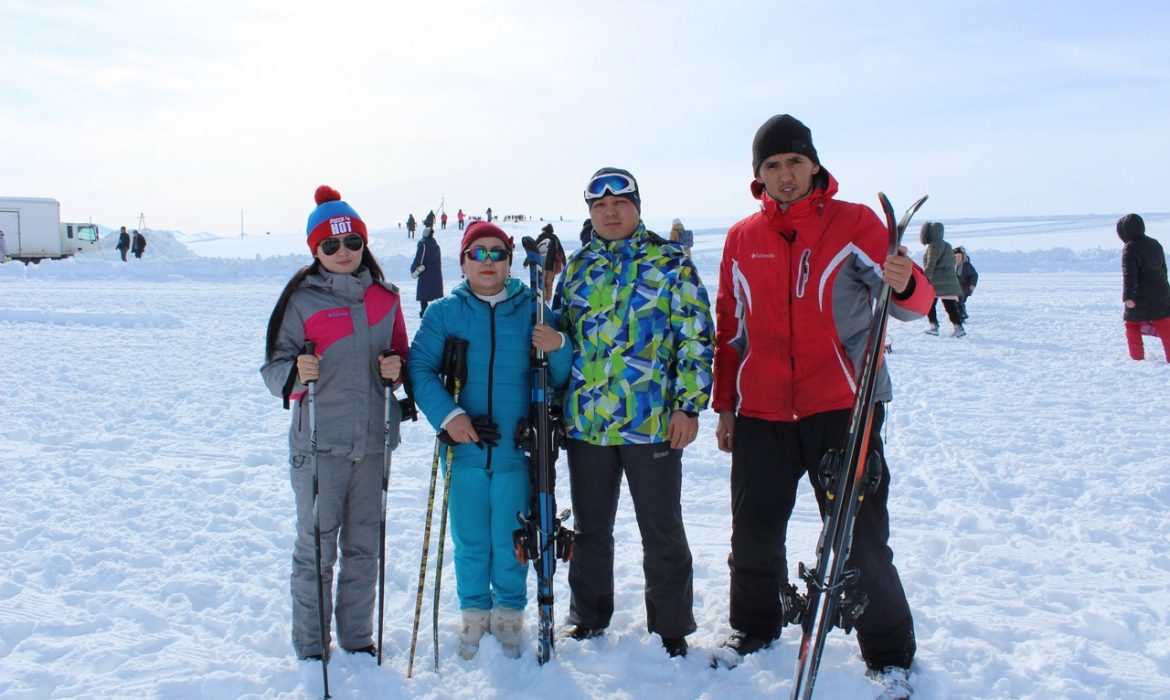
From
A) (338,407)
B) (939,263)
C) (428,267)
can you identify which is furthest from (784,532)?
(428,267)

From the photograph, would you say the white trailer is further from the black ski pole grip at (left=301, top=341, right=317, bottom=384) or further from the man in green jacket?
the man in green jacket

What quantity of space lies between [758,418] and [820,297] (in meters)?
0.55

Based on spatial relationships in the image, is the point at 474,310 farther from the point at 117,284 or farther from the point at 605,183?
the point at 117,284

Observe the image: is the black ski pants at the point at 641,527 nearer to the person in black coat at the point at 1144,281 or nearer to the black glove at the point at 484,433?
the black glove at the point at 484,433

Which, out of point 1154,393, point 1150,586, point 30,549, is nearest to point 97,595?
point 30,549

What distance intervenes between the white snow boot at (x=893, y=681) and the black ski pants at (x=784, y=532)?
3 centimetres

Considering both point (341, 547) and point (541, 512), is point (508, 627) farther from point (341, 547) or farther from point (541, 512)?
point (341, 547)

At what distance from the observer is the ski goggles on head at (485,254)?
3174 mm

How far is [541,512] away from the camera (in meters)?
3.15

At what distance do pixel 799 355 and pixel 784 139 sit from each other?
83 cm

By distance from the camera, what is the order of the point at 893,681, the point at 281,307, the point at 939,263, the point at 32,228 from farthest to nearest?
the point at 32,228
the point at 939,263
the point at 281,307
the point at 893,681

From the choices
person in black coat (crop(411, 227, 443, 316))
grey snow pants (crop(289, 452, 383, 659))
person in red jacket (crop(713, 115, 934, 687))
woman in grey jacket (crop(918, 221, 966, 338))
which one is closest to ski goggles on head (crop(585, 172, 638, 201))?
person in red jacket (crop(713, 115, 934, 687))

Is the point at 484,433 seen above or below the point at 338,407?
below

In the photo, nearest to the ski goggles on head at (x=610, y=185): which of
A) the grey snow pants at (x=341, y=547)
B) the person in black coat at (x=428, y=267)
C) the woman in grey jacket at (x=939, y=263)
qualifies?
the grey snow pants at (x=341, y=547)
